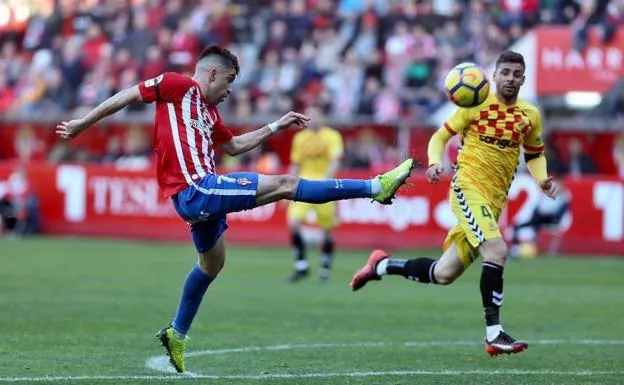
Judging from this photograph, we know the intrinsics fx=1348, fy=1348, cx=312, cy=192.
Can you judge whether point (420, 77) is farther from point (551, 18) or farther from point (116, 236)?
point (116, 236)

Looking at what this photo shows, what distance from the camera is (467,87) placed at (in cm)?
1042

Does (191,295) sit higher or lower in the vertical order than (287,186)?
lower

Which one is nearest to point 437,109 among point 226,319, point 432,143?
point 226,319

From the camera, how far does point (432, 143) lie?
35.0 ft

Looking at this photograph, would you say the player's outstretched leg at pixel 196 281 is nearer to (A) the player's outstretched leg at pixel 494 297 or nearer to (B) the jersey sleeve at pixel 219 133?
(B) the jersey sleeve at pixel 219 133

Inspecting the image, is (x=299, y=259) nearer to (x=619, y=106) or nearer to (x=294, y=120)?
(x=294, y=120)

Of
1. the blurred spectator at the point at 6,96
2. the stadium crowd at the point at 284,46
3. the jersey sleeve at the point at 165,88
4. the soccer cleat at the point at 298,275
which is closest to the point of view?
the jersey sleeve at the point at 165,88

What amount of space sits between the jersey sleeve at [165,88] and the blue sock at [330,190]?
A: 1.06m

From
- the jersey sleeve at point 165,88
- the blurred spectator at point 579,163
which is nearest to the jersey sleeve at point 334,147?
the blurred spectator at point 579,163

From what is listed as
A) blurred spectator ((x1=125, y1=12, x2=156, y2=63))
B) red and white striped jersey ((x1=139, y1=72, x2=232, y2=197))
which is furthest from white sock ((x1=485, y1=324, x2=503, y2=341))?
blurred spectator ((x1=125, y1=12, x2=156, y2=63))

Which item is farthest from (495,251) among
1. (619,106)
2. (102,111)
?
(619,106)

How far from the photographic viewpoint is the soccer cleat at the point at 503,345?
30.9 ft

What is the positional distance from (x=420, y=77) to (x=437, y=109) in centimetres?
113

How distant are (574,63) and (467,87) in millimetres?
14029
